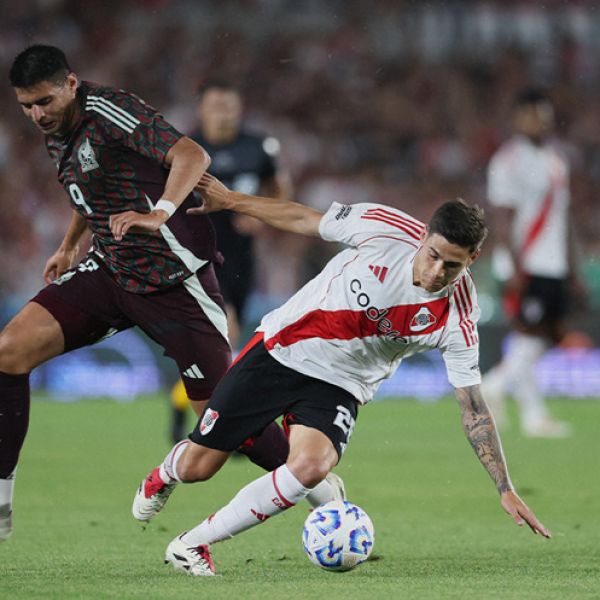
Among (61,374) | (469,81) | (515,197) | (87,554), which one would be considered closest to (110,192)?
(87,554)

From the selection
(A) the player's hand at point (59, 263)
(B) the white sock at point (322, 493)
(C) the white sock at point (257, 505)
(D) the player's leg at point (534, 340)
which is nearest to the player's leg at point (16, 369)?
(A) the player's hand at point (59, 263)

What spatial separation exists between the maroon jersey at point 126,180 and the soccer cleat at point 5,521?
104 centimetres

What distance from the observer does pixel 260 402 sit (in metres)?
5.51

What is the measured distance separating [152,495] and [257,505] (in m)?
0.91

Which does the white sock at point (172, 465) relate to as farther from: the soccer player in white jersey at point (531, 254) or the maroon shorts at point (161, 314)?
the soccer player in white jersey at point (531, 254)

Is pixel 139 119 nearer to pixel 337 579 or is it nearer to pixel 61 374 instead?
pixel 337 579

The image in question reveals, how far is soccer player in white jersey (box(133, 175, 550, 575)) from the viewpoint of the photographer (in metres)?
5.20

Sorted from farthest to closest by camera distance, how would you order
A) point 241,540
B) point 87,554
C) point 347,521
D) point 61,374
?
1. point 61,374
2. point 241,540
3. point 87,554
4. point 347,521

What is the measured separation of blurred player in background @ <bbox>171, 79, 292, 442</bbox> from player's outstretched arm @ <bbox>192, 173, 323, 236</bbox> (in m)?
3.53

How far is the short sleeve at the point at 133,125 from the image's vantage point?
5770 mm

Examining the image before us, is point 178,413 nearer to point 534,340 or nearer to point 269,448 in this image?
point 534,340

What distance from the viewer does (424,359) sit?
14.6 m

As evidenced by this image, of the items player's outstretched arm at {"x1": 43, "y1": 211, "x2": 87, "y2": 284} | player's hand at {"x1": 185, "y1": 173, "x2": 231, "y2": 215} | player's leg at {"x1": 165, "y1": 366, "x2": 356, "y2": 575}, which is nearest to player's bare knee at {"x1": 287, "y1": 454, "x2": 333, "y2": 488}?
player's leg at {"x1": 165, "y1": 366, "x2": 356, "y2": 575}

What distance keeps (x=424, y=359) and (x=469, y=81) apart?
6.38 meters
